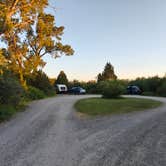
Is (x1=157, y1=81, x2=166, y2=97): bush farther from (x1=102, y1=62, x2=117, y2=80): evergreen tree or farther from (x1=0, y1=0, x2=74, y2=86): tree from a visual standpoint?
(x1=102, y1=62, x2=117, y2=80): evergreen tree

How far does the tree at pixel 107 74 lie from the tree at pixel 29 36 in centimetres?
2491

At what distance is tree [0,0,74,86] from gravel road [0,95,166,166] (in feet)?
44.5

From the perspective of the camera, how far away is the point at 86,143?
659 centimetres

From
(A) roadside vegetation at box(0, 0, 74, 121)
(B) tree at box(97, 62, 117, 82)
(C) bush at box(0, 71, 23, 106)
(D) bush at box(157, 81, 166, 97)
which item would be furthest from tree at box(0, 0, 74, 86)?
(B) tree at box(97, 62, 117, 82)

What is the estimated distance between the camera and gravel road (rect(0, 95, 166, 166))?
16.7 ft

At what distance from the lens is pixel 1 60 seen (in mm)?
15828

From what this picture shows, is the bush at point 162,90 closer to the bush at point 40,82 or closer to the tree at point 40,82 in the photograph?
the bush at point 40,82

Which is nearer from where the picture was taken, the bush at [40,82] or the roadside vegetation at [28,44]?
the roadside vegetation at [28,44]

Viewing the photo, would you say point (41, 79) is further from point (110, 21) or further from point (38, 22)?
point (110, 21)

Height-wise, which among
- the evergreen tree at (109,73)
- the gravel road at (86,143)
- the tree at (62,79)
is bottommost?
the gravel road at (86,143)

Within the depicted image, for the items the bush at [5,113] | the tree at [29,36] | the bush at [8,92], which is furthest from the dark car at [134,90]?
the bush at [5,113]

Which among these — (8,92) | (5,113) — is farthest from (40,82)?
(5,113)

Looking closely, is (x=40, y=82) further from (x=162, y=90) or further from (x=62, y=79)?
(x=62, y=79)

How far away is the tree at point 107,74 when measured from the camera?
53875mm
